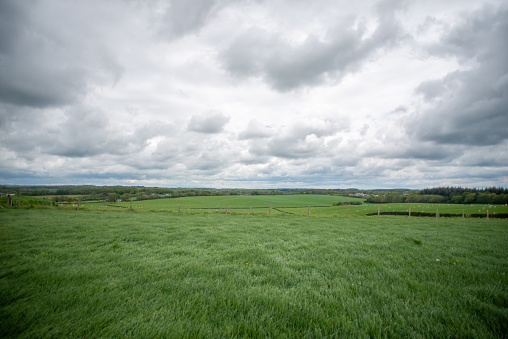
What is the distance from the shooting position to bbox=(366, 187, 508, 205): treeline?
74725mm

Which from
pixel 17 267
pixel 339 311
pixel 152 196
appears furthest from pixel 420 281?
pixel 152 196

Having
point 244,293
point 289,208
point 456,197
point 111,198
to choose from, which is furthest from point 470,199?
point 111,198

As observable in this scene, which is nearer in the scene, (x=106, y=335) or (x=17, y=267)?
(x=106, y=335)

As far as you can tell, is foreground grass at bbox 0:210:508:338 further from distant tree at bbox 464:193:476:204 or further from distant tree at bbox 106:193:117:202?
distant tree at bbox 464:193:476:204

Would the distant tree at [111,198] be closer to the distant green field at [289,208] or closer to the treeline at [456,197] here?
the distant green field at [289,208]

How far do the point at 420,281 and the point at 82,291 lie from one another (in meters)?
6.86

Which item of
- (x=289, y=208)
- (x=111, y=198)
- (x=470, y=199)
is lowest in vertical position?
(x=289, y=208)

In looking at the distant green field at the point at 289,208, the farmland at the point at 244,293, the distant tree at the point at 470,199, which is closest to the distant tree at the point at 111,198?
the distant green field at the point at 289,208

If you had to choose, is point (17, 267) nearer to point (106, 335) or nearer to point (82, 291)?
point (82, 291)

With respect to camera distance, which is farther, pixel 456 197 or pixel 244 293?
pixel 456 197

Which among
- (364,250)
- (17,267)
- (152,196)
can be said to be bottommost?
(152,196)

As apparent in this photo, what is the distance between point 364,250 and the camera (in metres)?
7.07

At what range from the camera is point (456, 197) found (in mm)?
86625

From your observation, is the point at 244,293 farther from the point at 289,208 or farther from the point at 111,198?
the point at 111,198
